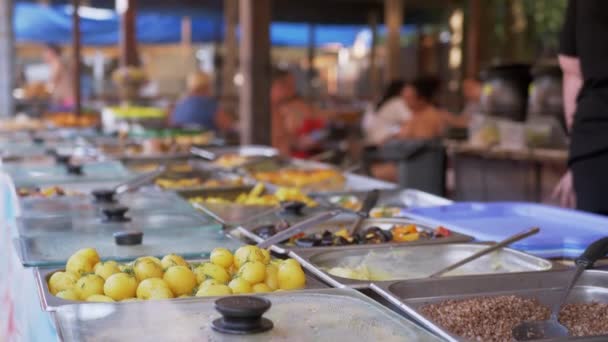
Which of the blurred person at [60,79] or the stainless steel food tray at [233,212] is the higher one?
the blurred person at [60,79]

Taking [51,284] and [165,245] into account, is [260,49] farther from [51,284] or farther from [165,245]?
[51,284]

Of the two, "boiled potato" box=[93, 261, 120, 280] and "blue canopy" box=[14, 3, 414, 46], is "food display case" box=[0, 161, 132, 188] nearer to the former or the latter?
"boiled potato" box=[93, 261, 120, 280]

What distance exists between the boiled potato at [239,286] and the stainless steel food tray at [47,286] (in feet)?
0.42

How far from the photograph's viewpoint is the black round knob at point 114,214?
2.36 m

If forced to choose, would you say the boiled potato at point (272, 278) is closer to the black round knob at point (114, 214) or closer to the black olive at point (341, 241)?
the black olive at point (341, 241)

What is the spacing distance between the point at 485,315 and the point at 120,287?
63 centimetres

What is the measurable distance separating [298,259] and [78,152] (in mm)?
3123

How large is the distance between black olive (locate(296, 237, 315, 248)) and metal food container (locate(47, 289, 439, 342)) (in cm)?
55

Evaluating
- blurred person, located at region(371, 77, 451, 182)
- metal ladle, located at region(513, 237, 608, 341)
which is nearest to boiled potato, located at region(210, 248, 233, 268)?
metal ladle, located at region(513, 237, 608, 341)

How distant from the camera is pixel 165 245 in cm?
204

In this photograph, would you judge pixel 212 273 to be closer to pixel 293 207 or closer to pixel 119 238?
pixel 119 238

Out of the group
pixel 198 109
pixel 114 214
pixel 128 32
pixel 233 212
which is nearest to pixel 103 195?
pixel 114 214

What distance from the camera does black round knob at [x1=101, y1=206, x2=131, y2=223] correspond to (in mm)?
2363

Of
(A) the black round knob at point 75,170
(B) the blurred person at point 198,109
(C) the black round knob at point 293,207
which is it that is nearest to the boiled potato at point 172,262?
(C) the black round knob at point 293,207
